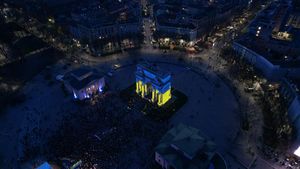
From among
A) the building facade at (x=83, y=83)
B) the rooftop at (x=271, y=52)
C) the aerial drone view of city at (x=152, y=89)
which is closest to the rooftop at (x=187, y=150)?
the aerial drone view of city at (x=152, y=89)

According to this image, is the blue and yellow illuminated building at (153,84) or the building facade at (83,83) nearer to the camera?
the blue and yellow illuminated building at (153,84)

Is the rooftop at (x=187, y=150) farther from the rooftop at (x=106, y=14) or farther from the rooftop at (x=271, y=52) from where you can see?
the rooftop at (x=106, y=14)

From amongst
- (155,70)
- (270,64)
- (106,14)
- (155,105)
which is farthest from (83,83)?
(270,64)

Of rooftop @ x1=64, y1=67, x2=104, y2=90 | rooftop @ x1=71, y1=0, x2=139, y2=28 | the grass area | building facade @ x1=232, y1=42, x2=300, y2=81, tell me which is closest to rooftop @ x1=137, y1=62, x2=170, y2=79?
the grass area

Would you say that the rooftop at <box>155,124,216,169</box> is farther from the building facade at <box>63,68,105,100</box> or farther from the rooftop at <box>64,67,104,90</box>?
the rooftop at <box>64,67,104,90</box>

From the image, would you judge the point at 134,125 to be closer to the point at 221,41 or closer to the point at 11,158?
the point at 11,158
